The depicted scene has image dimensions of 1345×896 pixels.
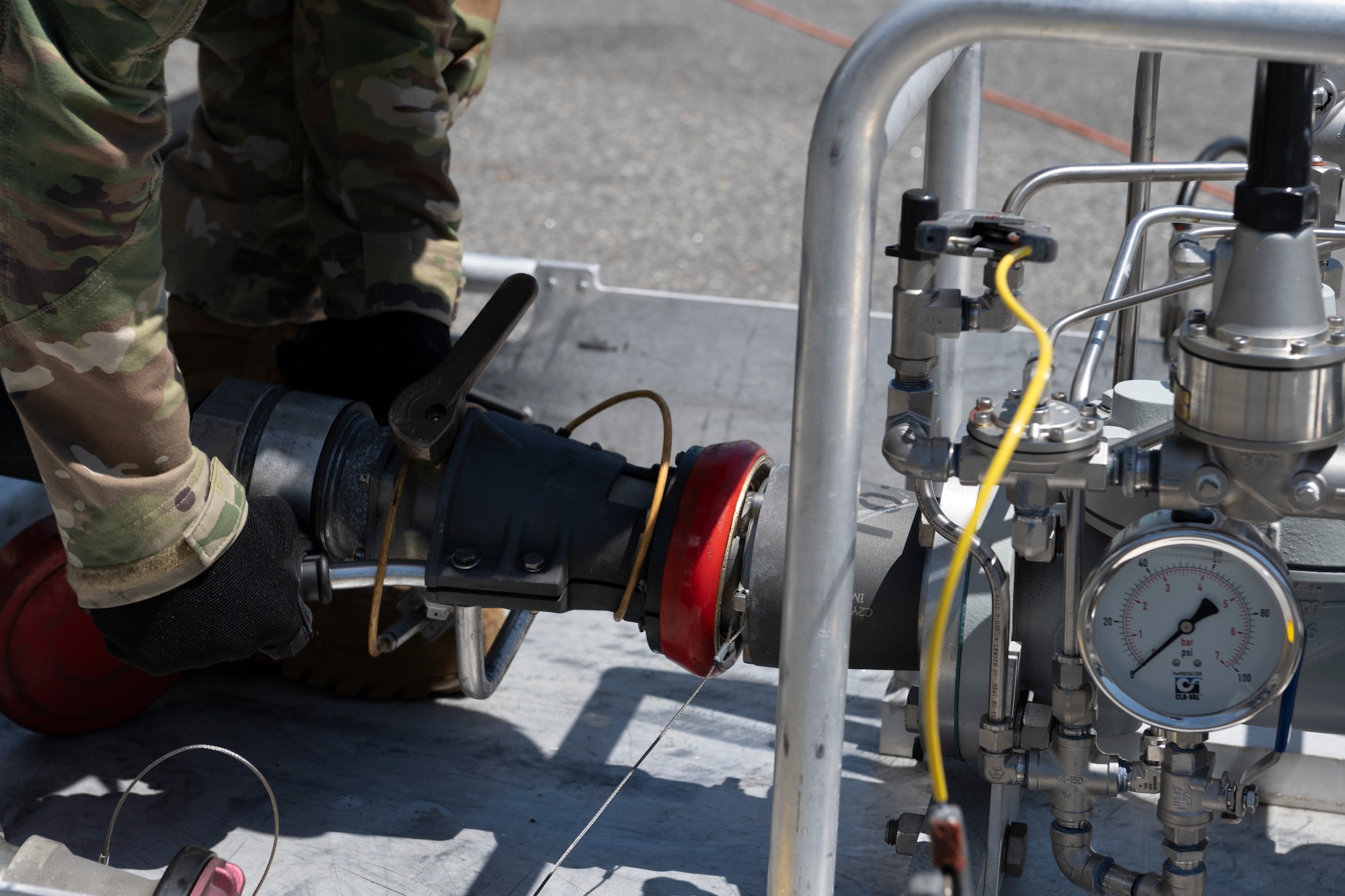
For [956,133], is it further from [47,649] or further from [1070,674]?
[47,649]

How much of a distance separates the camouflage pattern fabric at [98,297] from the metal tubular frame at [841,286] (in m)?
0.48

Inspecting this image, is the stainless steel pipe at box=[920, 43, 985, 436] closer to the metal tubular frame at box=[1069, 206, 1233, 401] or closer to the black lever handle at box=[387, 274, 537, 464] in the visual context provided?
the metal tubular frame at box=[1069, 206, 1233, 401]

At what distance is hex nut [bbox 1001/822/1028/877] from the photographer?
3.67 ft

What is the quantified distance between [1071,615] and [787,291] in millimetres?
2103

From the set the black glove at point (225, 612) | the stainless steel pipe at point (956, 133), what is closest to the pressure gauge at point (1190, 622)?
the stainless steel pipe at point (956, 133)

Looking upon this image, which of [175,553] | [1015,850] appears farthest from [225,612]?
[1015,850]

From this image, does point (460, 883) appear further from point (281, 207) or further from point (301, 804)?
point (281, 207)

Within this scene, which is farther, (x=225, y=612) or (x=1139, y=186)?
(x=1139, y=186)

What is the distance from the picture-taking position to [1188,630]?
34.8 inches

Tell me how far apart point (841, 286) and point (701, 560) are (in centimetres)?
38

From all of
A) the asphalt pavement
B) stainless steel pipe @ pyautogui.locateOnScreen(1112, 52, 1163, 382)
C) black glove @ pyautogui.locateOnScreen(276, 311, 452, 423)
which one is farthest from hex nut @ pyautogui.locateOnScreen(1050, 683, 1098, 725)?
the asphalt pavement

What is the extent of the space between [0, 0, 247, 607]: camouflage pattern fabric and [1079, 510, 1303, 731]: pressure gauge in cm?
66

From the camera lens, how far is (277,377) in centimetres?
153

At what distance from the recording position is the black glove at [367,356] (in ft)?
4.46
